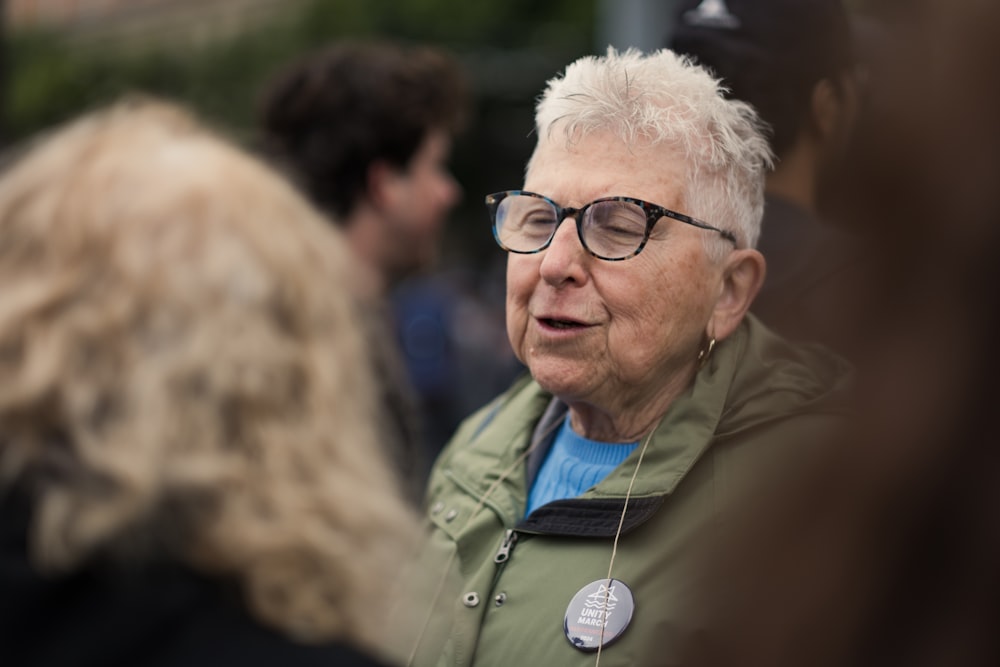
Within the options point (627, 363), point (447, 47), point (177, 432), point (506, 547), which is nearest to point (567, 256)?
point (627, 363)

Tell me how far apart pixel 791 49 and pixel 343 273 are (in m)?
1.58

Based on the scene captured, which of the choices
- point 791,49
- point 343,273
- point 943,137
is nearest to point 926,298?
point 943,137

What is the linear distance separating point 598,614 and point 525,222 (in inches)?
30.7

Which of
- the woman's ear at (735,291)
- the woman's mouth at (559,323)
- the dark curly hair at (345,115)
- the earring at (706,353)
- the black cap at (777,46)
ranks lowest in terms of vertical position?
the earring at (706,353)

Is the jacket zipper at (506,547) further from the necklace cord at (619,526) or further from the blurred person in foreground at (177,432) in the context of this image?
the blurred person in foreground at (177,432)

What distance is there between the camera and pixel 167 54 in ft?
130

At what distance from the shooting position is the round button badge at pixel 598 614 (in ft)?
7.09

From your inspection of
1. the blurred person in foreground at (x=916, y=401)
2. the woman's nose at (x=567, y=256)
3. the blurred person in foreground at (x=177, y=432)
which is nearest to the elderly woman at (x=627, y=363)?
the woman's nose at (x=567, y=256)

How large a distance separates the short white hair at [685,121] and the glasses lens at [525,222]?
0.14 metres

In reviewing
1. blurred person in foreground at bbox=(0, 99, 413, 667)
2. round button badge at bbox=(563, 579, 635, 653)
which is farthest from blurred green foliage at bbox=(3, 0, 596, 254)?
blurred person in foreground at bbox=(0, 99, 413, 667)

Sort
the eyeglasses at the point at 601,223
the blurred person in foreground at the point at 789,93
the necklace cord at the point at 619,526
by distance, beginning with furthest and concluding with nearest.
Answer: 1. the blurred person in foreground at the point at 789,93
2. the eyeglasses at the point at 601,223
3. the necklace cord at the point at 619,526

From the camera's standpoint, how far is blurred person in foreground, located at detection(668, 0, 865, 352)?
2688 millimetres

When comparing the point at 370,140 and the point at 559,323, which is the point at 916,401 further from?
the point at 370,140

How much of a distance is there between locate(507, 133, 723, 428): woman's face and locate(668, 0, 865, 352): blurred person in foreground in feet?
1.08
